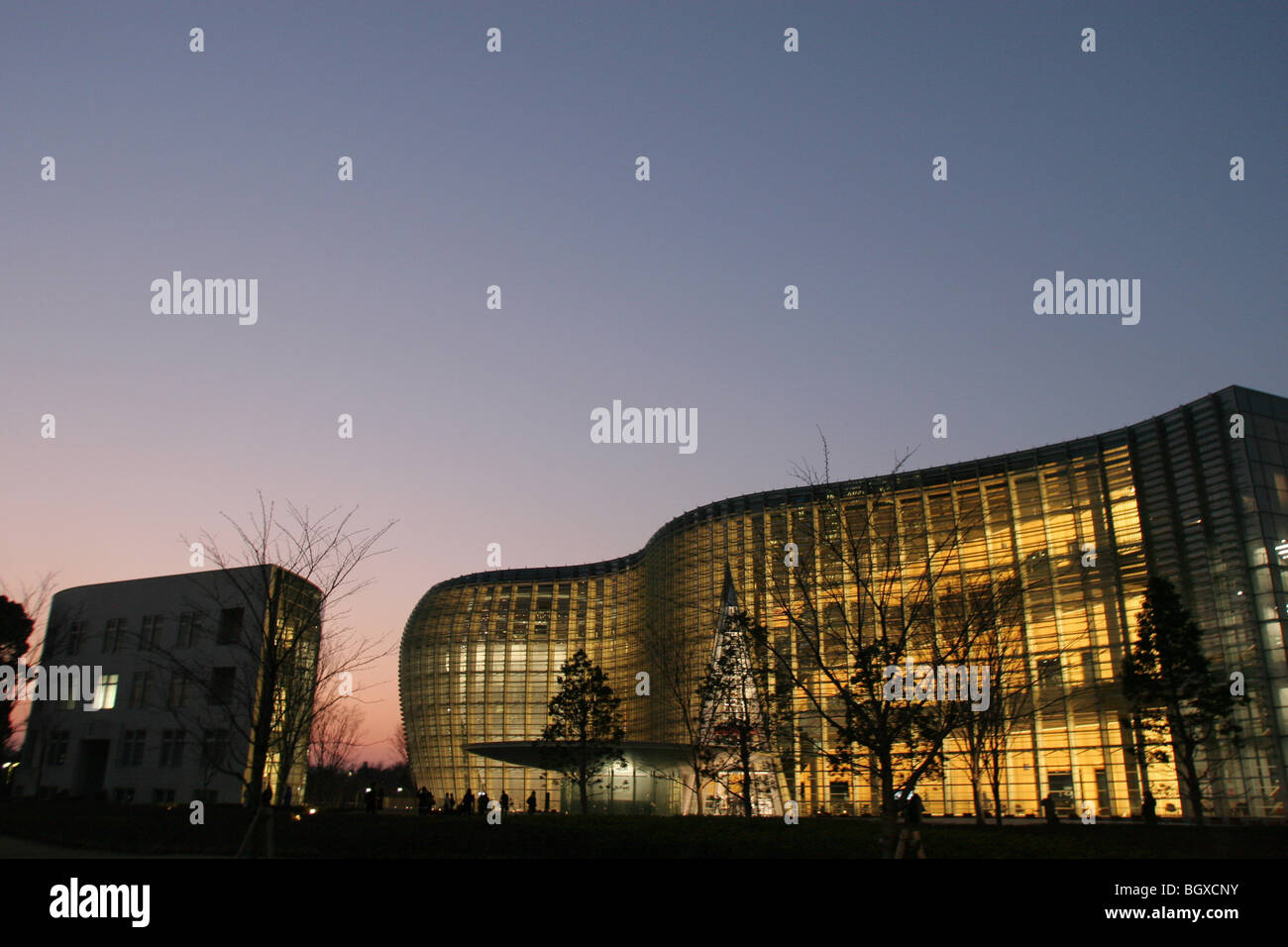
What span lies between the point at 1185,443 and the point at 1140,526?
4.44 metres

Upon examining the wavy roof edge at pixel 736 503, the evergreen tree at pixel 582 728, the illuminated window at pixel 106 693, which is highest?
the wavy roof edge at pixel 736 503

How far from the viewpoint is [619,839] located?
21.1 metres

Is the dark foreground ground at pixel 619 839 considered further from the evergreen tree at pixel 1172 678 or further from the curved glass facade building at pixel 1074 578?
the curved glass facade building at pixel 1074 578

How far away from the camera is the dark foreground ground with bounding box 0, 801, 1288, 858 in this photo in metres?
20.3

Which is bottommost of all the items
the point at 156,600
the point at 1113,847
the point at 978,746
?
the point at 1113,847

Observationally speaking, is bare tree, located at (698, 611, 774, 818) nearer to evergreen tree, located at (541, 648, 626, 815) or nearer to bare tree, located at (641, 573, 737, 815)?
bare tree, located at (641, 573, 737, 815)

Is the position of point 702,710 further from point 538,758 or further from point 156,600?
point 156,600

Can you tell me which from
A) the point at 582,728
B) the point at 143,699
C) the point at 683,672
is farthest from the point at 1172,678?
the point at 143,699

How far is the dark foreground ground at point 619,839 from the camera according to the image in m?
20.3
